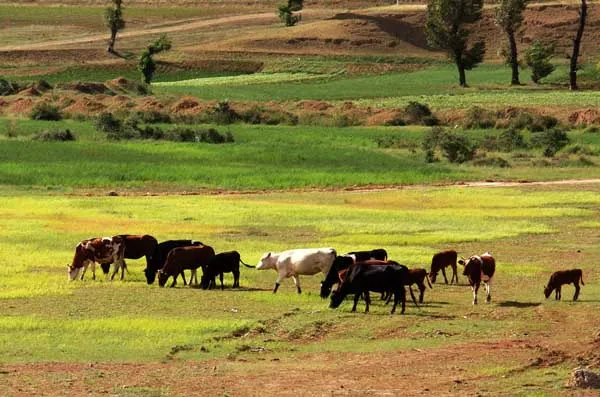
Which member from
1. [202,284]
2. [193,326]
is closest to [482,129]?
[202,284]

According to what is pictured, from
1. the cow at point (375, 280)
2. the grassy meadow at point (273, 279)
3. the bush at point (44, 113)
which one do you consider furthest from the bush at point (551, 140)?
the cow at point (375, 280)

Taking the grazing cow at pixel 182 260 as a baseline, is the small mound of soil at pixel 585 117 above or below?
below

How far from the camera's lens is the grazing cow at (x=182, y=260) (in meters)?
33.2

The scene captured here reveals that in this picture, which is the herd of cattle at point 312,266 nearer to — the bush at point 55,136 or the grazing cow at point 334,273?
the grazing cow at point 334,273

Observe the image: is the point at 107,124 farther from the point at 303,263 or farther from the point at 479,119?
the point at 303,263

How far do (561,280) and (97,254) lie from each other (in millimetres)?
11041

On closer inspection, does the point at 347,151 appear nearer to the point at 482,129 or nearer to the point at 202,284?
the point at 482,129

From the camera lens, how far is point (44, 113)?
93750mm

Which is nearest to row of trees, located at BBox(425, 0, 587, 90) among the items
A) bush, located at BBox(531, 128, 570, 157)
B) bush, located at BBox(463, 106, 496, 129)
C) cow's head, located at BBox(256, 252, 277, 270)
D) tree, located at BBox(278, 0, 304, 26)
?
bush, located at BBox(463, 106, 496, 129)

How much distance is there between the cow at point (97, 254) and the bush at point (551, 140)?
43021 millimetres

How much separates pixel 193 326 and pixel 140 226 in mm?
18478

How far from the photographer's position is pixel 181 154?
71688mm

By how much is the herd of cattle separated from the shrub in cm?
4641

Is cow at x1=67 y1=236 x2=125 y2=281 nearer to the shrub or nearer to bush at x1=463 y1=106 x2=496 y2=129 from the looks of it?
the shrub
